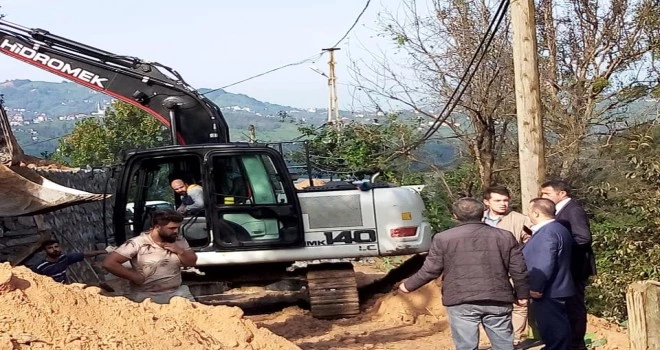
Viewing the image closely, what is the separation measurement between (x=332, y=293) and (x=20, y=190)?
4501mm

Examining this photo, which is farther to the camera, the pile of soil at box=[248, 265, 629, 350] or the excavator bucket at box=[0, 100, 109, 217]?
the pile of soil at box=[248, 265, 629, 350]

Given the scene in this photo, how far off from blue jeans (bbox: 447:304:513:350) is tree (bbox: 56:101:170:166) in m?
39.6

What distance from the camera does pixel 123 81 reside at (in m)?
11.8

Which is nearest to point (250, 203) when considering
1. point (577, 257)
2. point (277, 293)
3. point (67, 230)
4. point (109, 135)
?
point (277, 293)

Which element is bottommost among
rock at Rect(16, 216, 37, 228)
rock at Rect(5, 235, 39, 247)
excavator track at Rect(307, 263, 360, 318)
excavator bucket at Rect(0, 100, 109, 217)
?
excavator track at Rect(307, 263, 360, 318)

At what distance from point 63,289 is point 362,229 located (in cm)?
549

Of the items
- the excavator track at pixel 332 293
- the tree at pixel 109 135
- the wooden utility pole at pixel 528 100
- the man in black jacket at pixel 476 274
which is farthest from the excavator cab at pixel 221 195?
the tree at pixel 109 135

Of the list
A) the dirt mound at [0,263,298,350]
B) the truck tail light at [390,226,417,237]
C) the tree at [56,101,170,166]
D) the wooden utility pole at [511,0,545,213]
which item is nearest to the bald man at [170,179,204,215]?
the truck tail light at [390,226,417,237]

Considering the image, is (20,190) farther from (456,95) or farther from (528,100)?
(456,95)

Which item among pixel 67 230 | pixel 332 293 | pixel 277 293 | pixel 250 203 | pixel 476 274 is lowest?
pixel 277 293

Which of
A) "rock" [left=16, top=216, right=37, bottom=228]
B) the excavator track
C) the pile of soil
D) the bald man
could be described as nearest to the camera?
the pile of soil

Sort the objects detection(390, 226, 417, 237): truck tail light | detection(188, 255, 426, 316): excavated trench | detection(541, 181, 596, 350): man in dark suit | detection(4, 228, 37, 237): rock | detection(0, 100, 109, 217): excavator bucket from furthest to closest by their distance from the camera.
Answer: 1. detection(4, 228, 37, 237): rock
2. detection(188, 255, 426, 316): excavated trench
3. detection(390, 226, 417, 237): truck tail light
4. detection(0, 100, 109, 217): excavator bucket
5. detection(541, 181, 596, 350): man in dark suit

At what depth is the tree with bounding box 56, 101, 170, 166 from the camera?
149 ft

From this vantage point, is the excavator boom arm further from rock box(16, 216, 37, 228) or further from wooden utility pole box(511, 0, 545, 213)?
wooden utility pole box(511, 0, 545, 213)
